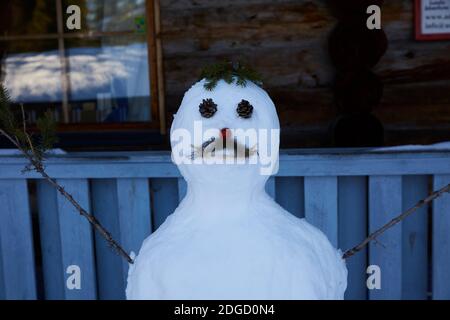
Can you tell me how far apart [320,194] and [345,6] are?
4.59 feet

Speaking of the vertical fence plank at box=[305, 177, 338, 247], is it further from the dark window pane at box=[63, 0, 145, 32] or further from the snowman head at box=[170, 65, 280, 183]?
the dark window pane at box=[63, 0, 145, 32]

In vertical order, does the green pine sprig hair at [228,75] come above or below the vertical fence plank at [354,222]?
above

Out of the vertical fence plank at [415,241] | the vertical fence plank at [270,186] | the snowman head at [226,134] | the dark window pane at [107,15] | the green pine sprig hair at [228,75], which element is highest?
the dark window pane at [107,15]

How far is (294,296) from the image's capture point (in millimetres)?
1927

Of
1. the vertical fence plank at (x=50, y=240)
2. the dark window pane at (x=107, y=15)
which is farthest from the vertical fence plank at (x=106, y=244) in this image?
the dark window pane at (x=107, y=15)

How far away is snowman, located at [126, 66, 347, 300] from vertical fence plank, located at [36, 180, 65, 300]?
3.96 feet

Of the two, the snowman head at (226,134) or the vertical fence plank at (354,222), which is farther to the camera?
the vertical fence plank at (354,222)

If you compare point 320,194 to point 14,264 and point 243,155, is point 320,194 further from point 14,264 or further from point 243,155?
point 14,264

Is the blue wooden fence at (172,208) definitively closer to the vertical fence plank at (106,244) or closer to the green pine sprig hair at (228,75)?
the vertical fence plank at (106,244)

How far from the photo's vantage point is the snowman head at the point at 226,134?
1.94 metres

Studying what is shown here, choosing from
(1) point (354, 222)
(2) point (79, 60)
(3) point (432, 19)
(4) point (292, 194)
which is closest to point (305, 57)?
(3) point (432, 19)

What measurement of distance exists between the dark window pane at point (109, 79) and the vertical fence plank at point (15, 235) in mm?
1474

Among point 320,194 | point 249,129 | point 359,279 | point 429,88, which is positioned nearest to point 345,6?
point 429,88

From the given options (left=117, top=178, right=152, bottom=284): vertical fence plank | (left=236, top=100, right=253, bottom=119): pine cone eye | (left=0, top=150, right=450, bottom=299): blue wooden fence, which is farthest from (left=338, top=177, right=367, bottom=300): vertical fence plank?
(left=236, top=100, right=253, bottom=119): pine cone eye
